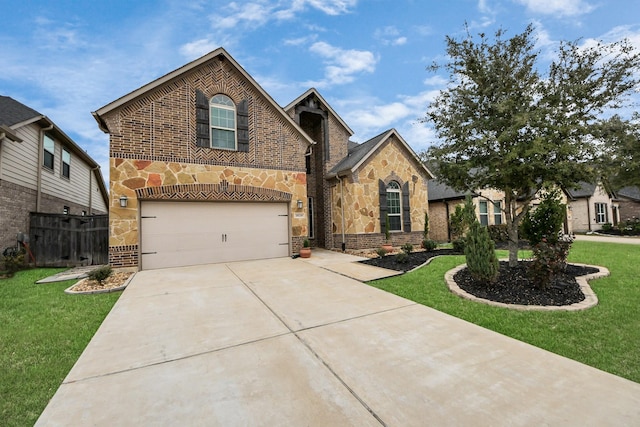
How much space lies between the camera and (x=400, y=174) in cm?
1269

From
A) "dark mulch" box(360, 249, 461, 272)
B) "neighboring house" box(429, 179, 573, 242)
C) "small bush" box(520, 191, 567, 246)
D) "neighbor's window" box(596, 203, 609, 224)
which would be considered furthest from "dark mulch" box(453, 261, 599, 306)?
"neighbor's window" box(596, 203, 609, 224)

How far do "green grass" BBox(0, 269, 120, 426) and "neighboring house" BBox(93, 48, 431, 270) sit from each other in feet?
8.63

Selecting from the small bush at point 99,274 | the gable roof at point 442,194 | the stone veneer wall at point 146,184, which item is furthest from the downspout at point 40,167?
the gable roof at point 442,194

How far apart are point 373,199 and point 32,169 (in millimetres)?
13592

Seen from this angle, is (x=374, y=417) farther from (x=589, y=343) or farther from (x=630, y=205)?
(x=630, y=205)

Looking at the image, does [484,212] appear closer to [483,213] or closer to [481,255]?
[483,213]

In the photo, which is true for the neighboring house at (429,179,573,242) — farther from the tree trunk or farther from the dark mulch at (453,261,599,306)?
the dark mulch at (453,261,599,306)

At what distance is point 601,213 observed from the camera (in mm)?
21250

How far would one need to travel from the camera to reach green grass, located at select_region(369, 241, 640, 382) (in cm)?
291

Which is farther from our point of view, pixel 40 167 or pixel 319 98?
pixel 319 98

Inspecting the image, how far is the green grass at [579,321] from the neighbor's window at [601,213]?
2105cm

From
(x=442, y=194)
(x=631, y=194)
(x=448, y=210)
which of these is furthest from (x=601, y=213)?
(x=448, y=210)

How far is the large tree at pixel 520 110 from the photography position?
567 centimetres

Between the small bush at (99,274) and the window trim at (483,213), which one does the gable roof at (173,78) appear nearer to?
the small bush at (99,274)
